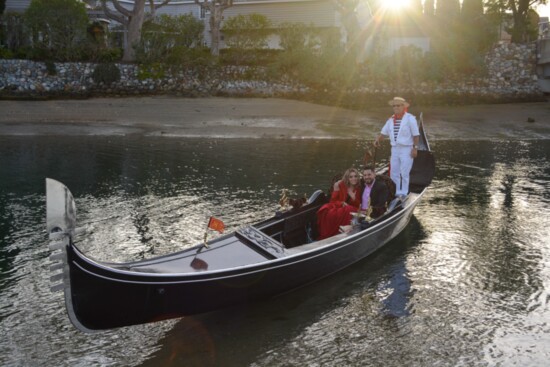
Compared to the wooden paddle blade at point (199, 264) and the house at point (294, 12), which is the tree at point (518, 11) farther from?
the wooden paddle blade at point (199, 264)

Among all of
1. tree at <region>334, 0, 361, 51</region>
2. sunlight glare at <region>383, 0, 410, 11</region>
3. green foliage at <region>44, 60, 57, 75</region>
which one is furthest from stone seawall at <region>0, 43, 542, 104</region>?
sunlight glare at <region>383, 0, 410, 11</region>

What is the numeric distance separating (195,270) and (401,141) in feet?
20.5

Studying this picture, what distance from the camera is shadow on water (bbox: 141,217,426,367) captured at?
8.13 metres

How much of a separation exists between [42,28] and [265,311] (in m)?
31.0

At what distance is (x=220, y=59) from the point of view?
1478 inches

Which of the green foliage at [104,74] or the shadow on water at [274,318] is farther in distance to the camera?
the green foliage at [104,74]

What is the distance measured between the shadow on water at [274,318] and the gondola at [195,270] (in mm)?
263

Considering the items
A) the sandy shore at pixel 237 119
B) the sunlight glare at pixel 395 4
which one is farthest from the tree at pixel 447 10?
the sandy shore at pixel 237 119

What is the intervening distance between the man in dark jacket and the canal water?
2.91 feet

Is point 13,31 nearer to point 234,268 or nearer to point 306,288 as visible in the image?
point 306,288

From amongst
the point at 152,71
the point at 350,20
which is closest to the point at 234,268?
the point at 152,71

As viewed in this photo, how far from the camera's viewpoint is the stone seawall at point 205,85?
1336 inches

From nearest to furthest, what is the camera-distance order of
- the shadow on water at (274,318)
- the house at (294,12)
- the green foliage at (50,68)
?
the shadow on water at (274,318) → the green foliage at (50,68) → the house at (294,12)

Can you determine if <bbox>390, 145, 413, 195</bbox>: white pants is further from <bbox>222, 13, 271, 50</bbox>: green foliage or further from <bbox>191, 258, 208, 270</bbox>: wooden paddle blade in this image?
<bbox>222, 13, 271, 50</bbox>: green foliage
